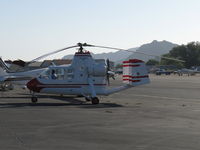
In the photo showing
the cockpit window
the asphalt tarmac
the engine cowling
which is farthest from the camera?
the cockpit window

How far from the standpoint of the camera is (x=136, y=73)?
80.2ft

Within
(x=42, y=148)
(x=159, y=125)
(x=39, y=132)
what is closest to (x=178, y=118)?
(x=159, y=125)

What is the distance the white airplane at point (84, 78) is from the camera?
2425 cm

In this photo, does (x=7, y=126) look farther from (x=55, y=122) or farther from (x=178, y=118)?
(x=178, y=118)

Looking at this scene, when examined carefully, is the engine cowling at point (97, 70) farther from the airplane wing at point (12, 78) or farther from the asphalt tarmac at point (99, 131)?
the airplane wing at point (12, 78)

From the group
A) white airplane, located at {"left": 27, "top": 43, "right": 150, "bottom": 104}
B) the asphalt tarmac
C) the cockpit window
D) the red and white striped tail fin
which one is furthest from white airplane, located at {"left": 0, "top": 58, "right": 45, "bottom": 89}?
the asphalt tarmac

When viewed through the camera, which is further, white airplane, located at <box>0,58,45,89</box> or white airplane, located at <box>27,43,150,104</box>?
white airplane, located at <box>0,58,45,89</box>

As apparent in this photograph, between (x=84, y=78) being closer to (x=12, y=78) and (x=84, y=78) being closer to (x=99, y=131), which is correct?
(x=12, y=78)

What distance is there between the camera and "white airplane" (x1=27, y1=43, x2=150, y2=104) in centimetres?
2425

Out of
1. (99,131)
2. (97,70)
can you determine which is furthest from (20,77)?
(99,131)

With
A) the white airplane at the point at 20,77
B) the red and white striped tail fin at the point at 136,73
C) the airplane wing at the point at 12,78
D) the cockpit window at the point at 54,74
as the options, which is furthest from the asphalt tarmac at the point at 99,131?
the airplane wing at the point at 12,78

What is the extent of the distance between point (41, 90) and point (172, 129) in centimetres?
1296

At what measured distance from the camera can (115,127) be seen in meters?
13.3

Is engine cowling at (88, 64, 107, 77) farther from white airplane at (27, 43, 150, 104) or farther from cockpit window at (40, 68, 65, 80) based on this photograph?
cockpit window at (40, 68, 65, 80)
